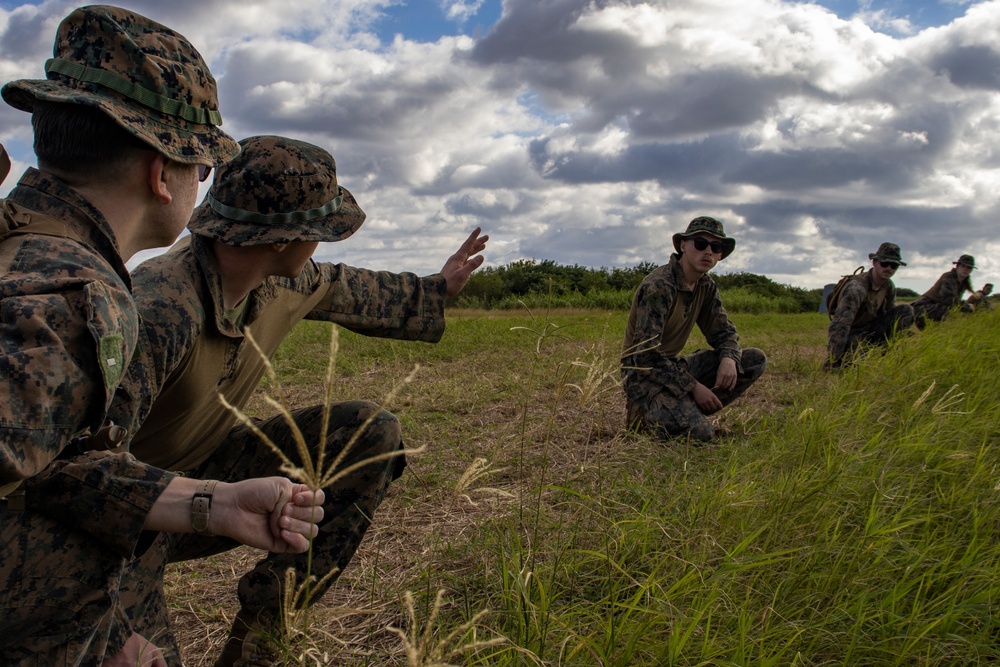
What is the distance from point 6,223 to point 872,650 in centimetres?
239

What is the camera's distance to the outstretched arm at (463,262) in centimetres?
294

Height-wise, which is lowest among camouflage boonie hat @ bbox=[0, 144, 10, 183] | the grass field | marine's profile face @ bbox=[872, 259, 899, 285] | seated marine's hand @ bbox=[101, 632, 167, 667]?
seated marine's hand @ bbox=[101, 632, 167, 667]

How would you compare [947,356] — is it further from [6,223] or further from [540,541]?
[6,223]

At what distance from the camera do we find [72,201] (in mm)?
1569

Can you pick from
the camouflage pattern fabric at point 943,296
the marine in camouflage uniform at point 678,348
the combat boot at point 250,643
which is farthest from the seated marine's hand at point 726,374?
the camouflage pattern fabric at point 943,296

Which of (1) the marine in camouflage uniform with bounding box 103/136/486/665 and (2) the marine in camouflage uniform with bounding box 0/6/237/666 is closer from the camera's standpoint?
(2) the marine in camouflage uniform with bounding box 0/6/237/666

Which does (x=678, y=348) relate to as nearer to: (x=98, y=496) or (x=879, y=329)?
(x=98, y=496)

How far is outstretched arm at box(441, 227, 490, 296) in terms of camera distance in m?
2.94

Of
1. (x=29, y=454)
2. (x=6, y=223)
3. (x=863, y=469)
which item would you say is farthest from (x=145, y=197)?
(x=863, y=469)

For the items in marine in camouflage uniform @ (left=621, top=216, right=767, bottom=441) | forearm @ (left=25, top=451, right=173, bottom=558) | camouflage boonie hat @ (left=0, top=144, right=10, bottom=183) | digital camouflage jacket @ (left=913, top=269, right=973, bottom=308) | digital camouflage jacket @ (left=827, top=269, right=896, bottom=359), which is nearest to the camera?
camouflage boonie hat @ (left=0, top=144, right=10, bottom=183)

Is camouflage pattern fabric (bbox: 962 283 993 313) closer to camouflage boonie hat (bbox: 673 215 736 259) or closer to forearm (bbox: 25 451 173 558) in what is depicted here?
camouflage boonie hat (bbox: 673 215 736 259)

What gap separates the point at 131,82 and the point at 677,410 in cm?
377

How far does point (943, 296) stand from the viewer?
431 inches

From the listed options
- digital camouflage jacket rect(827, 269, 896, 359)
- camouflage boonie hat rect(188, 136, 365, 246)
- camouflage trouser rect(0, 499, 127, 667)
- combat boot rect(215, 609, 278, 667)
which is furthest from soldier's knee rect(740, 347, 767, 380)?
camouflage trouser rect(0, 499, 127, 667)
